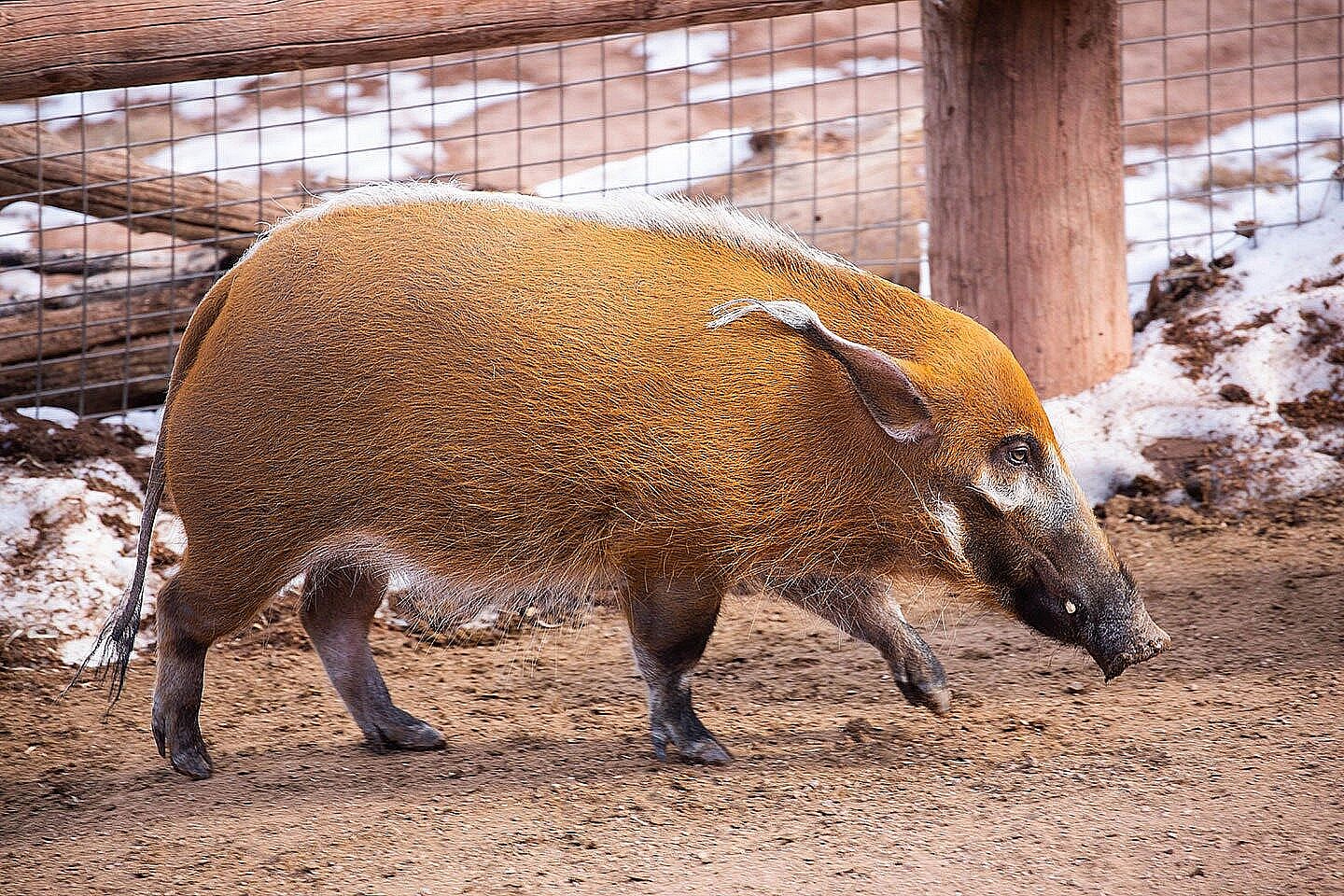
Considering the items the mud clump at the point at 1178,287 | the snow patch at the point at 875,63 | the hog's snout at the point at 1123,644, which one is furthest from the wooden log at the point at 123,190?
the snow patch at the point at 875,63

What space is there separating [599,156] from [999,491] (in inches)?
117

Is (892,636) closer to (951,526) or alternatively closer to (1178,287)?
(951,526)

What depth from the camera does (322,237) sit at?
3000 millimetres

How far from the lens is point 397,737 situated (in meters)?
3.22

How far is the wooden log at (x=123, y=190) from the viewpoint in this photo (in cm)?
460

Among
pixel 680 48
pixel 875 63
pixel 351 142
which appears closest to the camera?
pixel 351 142

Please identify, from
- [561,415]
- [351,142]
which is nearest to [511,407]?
[561,415]

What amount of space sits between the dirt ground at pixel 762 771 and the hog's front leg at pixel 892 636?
0.08 metres

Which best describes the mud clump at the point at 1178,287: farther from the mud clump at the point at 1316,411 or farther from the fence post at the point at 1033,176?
the mud clump at the point at 1316,411

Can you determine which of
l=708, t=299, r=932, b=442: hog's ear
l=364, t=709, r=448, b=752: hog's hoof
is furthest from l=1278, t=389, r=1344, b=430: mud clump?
l=364, t=709, r=448, b=752: hog's hoof

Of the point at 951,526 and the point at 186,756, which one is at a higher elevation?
the point at 951,526

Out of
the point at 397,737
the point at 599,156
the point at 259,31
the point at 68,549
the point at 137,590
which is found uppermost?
the point at 259,31

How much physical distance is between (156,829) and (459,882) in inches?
28.5

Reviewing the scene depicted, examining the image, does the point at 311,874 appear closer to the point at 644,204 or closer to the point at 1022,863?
the point at 1022,863
